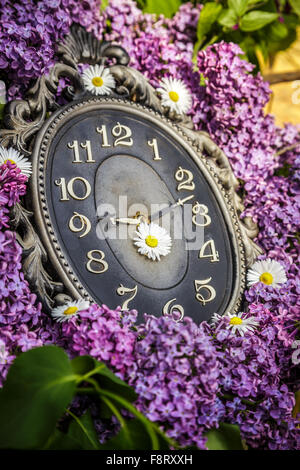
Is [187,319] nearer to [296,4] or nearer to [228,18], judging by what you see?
[228,18]

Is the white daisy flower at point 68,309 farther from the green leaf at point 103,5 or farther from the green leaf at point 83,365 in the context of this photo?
the green leaf at point 103,5

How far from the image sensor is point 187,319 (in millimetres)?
866

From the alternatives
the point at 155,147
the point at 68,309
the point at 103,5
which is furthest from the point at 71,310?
the point at 103,5

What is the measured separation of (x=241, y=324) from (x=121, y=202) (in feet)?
1.20

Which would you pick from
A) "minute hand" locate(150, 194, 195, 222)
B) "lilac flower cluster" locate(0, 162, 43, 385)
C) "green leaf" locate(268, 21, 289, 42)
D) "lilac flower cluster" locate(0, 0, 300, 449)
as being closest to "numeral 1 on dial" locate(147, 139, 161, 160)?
"minute hand" locate(150, 194, 195, 222)

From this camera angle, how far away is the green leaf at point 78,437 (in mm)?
723

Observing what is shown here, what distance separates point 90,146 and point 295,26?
104cm

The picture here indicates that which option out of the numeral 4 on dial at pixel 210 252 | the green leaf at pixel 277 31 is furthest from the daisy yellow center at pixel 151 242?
the green leaf at pixel 277 31

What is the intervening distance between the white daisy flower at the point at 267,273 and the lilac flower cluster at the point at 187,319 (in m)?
0.02

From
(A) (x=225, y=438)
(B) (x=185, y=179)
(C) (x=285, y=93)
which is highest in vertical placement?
(C) (x=285, y=93)

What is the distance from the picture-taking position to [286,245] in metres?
1.27

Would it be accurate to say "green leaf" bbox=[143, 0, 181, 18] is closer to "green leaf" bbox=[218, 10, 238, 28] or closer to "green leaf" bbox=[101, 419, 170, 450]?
"green leaf" bbox=[218, 10, 238, 28]

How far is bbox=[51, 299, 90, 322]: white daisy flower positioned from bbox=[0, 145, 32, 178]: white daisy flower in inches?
10.4

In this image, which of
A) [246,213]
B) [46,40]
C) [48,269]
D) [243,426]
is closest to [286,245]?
[246,213]
